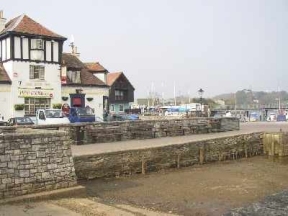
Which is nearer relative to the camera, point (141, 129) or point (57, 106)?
point (141, 129)

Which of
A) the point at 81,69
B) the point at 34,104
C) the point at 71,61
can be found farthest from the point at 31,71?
the point at 81,69

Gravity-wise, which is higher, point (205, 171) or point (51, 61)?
point (51, 61)

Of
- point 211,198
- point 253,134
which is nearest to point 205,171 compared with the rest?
point 211,198

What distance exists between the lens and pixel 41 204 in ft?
34.7

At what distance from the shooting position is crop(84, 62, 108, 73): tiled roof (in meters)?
40.9

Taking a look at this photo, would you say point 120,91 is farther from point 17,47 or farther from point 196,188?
point 196,188

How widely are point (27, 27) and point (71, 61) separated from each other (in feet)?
20.0

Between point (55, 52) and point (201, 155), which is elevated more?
point (55, 52)

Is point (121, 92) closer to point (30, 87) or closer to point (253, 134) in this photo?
point (30, 87)

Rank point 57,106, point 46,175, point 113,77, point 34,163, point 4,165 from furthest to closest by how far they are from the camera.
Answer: point 113,77 < point 57,106 < point 46,175 < point 34,163 < point 4,165

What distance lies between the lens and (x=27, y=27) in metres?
33.2

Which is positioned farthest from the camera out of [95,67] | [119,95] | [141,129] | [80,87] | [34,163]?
[119,95]

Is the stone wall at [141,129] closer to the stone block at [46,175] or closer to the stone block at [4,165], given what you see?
the stone block at [46,175]

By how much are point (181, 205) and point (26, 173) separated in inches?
182
